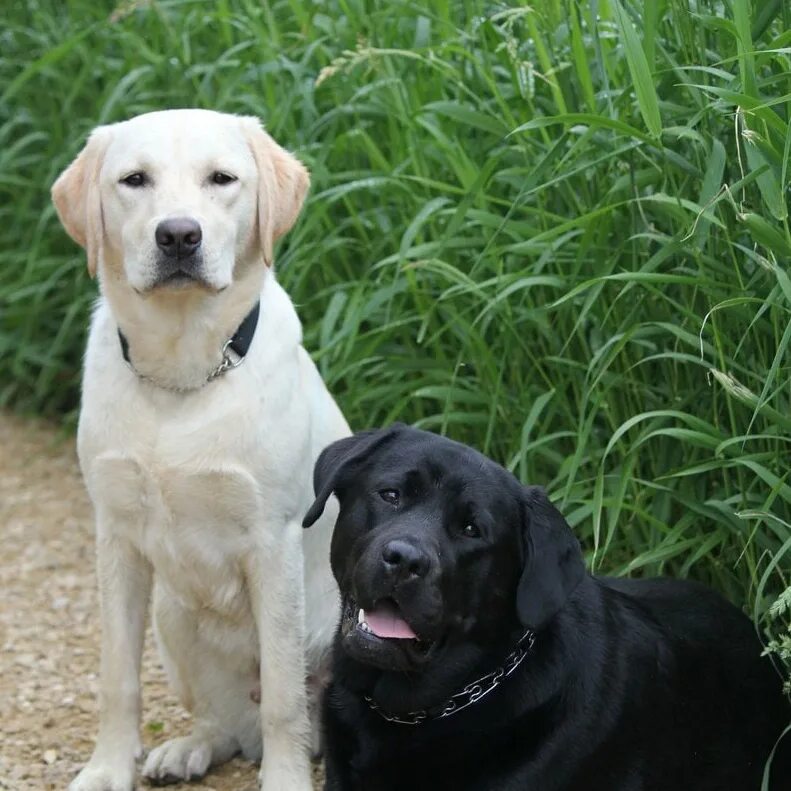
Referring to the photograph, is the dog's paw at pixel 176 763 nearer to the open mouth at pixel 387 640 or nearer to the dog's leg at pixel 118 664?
the dog's leg at pixel 118 664

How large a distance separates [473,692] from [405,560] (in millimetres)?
344

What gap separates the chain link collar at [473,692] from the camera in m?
3.00

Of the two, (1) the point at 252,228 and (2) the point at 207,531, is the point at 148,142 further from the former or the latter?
(2) the point at 207,531

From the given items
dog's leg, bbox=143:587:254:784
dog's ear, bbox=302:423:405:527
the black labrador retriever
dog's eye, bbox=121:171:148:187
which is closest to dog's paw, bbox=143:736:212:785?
dog's leg, bbox=143:587:254:784

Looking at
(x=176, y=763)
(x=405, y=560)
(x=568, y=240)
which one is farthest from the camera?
(x=568, y=240)

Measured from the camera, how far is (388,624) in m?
2.96

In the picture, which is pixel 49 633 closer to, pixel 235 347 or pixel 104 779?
pixel 104 779

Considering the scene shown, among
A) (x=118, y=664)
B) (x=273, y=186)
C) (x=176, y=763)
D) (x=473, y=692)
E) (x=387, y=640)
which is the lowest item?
(x=176, y=763)

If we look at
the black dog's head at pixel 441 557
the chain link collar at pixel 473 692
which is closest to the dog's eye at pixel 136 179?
the black dog's head at pixel 441 557

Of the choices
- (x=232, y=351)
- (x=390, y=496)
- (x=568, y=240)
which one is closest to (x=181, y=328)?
(x=232, y=351)

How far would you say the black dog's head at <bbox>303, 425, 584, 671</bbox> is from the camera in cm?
289

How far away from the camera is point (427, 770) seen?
9.82 ft

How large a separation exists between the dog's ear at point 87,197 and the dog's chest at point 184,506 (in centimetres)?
46

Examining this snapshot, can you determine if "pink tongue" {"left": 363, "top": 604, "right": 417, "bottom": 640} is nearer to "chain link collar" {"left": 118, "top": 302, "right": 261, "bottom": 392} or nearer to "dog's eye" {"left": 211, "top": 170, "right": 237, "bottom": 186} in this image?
"chain link collar" {"left": 118, "top": 302, "right": 261, "bottom": 392}
